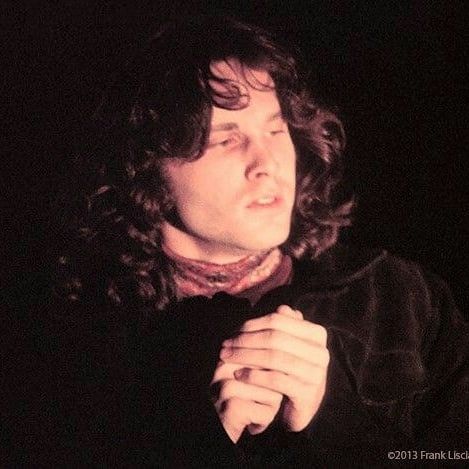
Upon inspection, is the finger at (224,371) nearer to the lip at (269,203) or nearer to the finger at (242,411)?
the finger at (242,411)

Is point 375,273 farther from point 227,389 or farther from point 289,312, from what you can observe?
point 227,389

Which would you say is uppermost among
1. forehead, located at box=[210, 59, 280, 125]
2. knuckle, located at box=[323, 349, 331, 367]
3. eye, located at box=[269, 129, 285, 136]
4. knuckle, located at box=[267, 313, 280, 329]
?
forehead, located at box=[210, 59, 280, 125]

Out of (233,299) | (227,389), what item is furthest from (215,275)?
(227,389)

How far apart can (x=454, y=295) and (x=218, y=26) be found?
46 centimetres

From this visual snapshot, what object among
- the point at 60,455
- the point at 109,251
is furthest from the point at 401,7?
the point at 60,455

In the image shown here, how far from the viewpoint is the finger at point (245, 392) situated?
0.86 meters

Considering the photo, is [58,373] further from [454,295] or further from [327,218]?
[454,295]

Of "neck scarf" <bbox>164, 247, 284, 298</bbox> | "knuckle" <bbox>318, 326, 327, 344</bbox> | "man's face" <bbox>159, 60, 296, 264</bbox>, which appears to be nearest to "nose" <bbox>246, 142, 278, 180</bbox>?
"man's face" <bbox>159, 60, 296, 264</bbox>

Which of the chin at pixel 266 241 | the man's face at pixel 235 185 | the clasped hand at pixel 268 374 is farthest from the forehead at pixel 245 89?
the clasped hand at pixel 268 374

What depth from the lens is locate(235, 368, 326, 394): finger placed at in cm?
85

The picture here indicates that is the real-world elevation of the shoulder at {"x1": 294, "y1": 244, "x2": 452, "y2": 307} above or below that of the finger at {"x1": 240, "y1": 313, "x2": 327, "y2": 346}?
above

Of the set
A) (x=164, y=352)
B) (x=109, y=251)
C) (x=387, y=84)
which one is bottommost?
(x=164, y=352)

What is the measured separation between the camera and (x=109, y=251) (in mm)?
912

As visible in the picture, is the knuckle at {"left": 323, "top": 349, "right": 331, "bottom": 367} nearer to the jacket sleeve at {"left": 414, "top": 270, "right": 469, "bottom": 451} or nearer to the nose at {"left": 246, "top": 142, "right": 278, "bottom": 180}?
the jacket sleeve at {"left": 414, "top": 270, "right": 469, "bottom": 451}
